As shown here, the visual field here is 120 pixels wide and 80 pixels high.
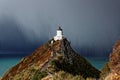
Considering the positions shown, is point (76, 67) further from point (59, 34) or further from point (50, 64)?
point (50, 64)

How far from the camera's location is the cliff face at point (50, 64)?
103m

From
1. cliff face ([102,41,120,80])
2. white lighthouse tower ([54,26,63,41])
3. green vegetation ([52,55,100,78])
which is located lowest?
green vegetation ([52,55,100,78])

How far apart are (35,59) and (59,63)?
17795 millimetres

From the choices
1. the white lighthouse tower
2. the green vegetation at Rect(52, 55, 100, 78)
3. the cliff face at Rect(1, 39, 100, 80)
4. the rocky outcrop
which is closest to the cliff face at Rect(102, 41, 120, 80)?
the rocky outcrop

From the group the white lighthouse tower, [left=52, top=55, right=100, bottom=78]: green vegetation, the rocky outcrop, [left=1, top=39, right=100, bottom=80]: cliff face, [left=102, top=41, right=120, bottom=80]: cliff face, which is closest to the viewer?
[left=102, top=41, right=120, bottom=80]: cliff face

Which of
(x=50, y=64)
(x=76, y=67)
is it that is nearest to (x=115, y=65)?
(x=50, y=64)

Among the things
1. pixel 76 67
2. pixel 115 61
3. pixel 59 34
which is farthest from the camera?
pixel 59 34

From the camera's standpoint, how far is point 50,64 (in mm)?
107062

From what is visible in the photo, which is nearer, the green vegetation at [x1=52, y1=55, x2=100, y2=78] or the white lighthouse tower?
the green vegetation at [x1=52, y1=55, x2=100, y2=78]

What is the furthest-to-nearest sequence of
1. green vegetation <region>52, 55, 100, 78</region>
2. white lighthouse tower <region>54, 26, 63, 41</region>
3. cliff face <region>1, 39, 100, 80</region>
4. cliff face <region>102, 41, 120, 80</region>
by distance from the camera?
white lighthouse tower <region>54, 26, 63, 41</region>
green vegetation <region>52, 55, 100, 78</region>
cliff face <region>1, 39, 100, 80</region>
cliff face <region>102, 41, 120, 80</region>

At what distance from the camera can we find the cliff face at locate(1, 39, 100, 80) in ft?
338

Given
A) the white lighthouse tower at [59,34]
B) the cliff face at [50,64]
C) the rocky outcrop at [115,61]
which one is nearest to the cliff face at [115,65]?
the rocky outcrop at [115,61]

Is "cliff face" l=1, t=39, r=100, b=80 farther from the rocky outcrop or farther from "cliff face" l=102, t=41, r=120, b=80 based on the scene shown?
"cliff face" l=102, t=41, r=120, b=80

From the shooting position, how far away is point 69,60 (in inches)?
5123
